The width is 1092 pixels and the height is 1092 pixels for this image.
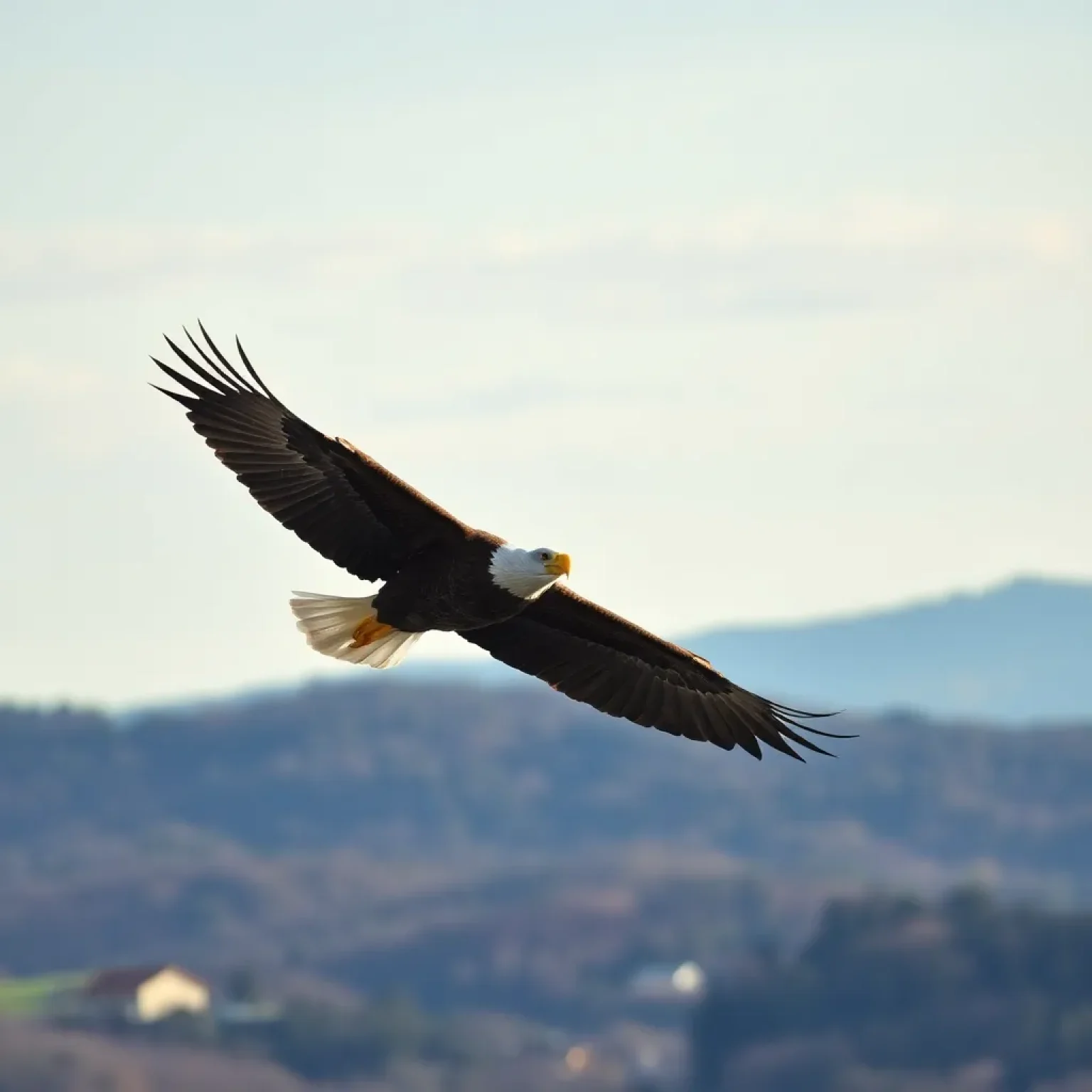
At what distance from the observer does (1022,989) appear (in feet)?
273

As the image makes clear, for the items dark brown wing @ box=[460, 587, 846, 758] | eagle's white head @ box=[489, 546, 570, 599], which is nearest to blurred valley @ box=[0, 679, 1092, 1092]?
dark brown wing @ box=[460, 587, 846, 758]

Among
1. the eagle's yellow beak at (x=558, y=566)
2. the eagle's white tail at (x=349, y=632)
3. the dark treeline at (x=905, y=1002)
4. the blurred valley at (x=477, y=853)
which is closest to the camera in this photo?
the eagle's yellow beak at (x=558, y=566)

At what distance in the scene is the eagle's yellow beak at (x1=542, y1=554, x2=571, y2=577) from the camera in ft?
43.3

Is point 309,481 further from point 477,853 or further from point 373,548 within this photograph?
point 477,853

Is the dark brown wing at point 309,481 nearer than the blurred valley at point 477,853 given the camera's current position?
Yes

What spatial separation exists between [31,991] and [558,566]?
9300 centimetres

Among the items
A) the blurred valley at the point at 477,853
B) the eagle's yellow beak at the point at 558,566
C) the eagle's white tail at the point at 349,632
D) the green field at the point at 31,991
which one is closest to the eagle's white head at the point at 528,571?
the eagle's yellow beak at the point at 558,566

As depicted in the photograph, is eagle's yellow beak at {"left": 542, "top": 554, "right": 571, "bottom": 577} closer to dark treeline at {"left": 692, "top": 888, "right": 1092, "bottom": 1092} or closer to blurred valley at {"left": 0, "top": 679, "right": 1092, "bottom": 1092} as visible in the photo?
dark treeline at {"left": 692, "top": 888, "right": 1092, "bottom": 1092}

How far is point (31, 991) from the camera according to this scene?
339 feet

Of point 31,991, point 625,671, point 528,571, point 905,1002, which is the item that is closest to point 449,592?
point 528,571

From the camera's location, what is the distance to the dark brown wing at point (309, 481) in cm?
1357

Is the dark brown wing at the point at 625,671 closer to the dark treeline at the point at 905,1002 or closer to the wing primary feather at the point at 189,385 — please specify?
the wing primary feather at the point at 189,385

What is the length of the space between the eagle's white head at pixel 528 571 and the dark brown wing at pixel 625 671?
4.37ft

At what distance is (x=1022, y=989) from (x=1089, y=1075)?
18.7 feet
